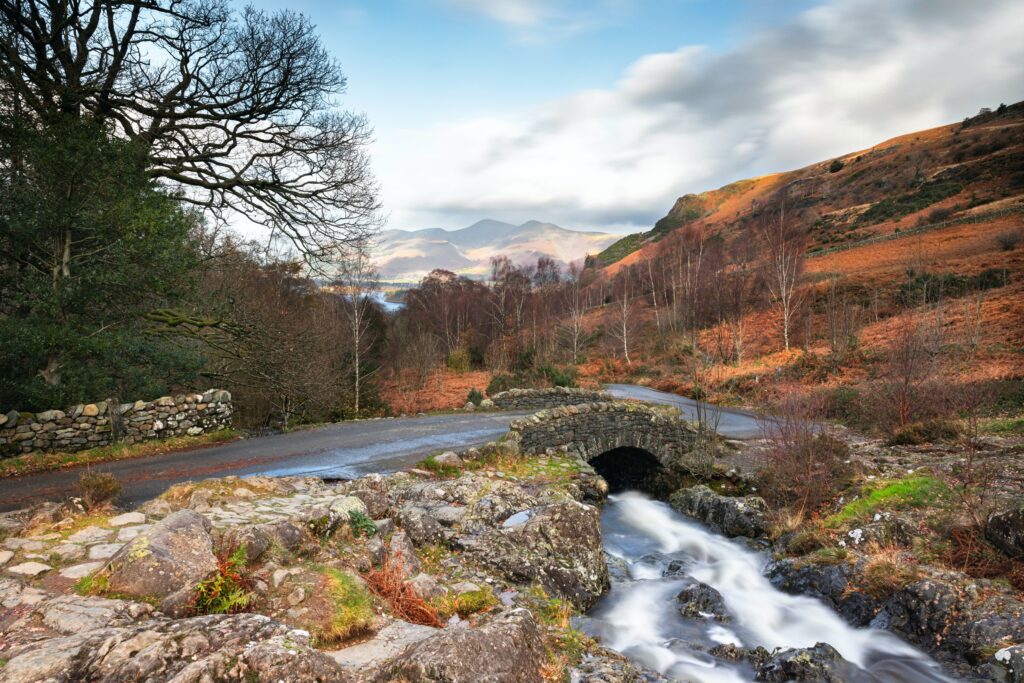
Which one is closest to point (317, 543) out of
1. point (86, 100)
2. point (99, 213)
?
point (99, 213)

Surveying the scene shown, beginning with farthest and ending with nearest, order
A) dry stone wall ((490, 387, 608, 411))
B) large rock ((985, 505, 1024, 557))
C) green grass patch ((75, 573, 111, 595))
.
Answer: dry stone wall ((490, 387, 608, 411))
large rock ((985, 505, 1024, 557))
green grass patch ((75, 573, 111, 595))

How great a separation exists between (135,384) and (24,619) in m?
10.8

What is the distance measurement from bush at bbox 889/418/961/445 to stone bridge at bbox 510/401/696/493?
6.15 m

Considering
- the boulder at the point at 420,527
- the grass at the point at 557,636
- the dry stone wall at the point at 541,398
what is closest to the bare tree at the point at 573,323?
the dry stone wall at the point at 541,398

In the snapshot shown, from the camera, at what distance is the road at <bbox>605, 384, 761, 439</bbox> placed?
70.2 ft

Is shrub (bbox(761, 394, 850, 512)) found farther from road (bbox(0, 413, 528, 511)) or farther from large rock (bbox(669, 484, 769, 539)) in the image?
road (bbox(0, 413, 528, 511))

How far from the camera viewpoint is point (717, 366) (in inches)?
1492

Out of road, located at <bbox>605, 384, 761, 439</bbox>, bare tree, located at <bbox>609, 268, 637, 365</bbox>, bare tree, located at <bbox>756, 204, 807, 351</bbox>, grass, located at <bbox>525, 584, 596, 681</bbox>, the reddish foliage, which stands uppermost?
bare tree, located at <bbox>756, 204, 807, 351</bbox>

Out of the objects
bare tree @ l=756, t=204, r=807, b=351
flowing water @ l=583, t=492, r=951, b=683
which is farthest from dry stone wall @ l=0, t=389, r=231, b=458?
bare tree @ l=756, t=204, r=807, b=351

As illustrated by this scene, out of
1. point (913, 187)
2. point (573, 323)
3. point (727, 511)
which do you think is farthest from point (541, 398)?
point (913, 187)

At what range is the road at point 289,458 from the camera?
9.17 meters

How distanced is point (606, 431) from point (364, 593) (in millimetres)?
11572

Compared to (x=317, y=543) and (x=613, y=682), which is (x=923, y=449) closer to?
(x=613, y=682)

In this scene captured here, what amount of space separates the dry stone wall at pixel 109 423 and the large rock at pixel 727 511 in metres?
13.5
